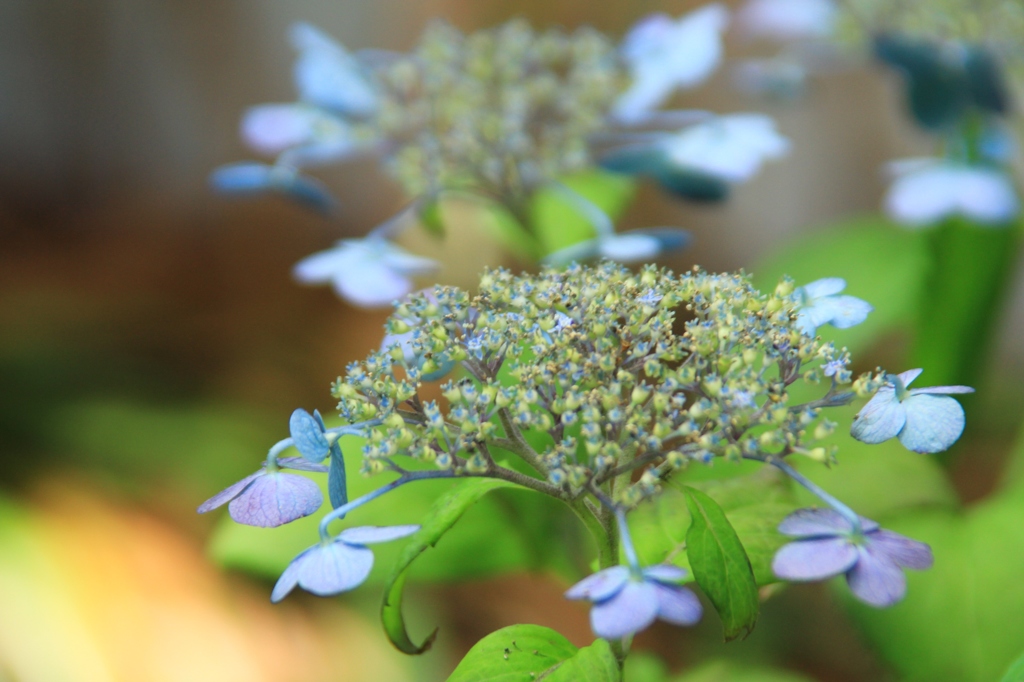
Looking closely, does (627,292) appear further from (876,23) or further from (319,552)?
(876,23)

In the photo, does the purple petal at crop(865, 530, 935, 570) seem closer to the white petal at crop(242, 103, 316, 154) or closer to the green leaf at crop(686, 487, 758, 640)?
the green leaf at crop(686, 487, 758, 640)

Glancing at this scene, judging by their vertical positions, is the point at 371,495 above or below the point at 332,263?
below

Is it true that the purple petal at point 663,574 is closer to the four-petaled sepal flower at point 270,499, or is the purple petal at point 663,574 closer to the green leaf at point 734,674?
the four-petaled sepal flower at point 270,499

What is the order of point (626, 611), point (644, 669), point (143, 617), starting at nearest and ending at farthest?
point (626, 611) < point (644, 669) < point (143, 617)

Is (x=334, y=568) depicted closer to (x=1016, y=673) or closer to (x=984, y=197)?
(x=1016, y=673)

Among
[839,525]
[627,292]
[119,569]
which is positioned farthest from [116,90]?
[839,525]

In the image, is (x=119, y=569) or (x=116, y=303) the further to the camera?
(x=116, y=303)

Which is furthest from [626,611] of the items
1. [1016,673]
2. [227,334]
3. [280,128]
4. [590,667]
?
[227,334]
